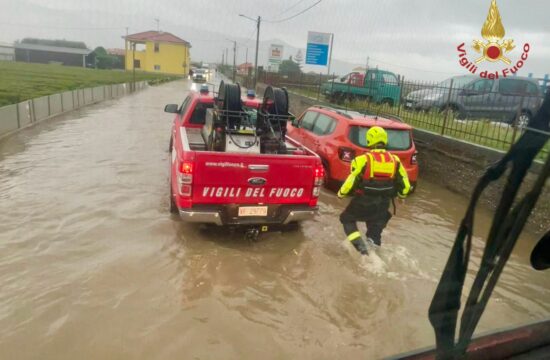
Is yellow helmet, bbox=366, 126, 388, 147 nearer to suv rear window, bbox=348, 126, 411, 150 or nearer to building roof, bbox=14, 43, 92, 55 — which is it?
suv rear window, bbox=348, 126, 411, 150

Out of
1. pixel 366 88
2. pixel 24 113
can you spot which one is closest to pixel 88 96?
pixel 24 113

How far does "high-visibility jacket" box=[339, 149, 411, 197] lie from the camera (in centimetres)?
512

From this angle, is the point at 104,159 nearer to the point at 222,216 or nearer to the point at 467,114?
the point at 222,216

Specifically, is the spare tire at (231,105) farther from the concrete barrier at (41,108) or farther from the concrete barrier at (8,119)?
the concrete barrier at (41,108)

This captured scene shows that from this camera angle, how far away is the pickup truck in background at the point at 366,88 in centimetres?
1610

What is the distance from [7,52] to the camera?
86500mm

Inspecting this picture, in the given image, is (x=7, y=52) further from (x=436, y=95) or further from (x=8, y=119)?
(x=436, y=95)

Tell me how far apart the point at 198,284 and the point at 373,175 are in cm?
233

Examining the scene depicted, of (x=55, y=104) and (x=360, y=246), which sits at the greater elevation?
(x=55, y=104)

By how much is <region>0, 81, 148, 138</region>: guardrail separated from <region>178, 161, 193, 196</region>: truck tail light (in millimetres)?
8831

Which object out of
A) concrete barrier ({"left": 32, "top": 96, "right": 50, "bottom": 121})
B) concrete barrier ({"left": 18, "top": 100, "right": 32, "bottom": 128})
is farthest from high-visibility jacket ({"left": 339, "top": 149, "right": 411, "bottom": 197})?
concrete barrier ({"left": 32, "top": 96, "right": 50, "bottom": 121})

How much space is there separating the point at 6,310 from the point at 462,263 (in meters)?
4.15

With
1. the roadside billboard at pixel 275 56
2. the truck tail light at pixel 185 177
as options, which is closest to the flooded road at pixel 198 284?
the truck tail light at pixel 185 177

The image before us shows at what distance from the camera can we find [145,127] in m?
15.7
